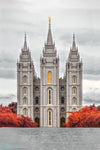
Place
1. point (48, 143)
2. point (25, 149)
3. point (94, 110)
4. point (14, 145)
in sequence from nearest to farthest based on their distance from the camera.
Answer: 1. point (25, 149)
2. point (14, 145)
3. point (48, 143)
4. point (94, 110)

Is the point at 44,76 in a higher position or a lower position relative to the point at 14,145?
higher

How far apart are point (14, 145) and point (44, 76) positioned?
168 feet

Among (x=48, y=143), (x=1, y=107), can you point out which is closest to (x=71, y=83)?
(x=1, y=107)

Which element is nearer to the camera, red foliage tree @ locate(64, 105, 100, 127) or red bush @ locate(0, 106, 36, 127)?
red foliage tree @ locate(64, 105, 100, 127)

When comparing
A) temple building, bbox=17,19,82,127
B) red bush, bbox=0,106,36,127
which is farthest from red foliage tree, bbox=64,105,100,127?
red bush, bbox=0,106,36,127

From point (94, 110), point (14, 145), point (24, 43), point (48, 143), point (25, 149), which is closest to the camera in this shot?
point (25, 149)

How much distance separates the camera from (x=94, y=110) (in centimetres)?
11006

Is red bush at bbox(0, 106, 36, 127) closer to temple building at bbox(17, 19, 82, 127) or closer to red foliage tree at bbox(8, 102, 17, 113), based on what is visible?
temple building at bbox(17, 19, 82, 127)

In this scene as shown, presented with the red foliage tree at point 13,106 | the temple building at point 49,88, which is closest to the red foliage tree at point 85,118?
the temple building at point 49,88

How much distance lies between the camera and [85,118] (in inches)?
4227

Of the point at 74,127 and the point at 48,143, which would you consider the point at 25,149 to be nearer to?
the point at 48,143

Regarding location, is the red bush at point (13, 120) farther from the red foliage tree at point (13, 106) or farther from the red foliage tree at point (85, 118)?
the red foliage tree at point (85, 118)

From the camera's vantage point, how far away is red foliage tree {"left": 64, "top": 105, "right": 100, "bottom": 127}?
107m

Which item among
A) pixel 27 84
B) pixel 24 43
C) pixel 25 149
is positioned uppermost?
pixel 24 43
